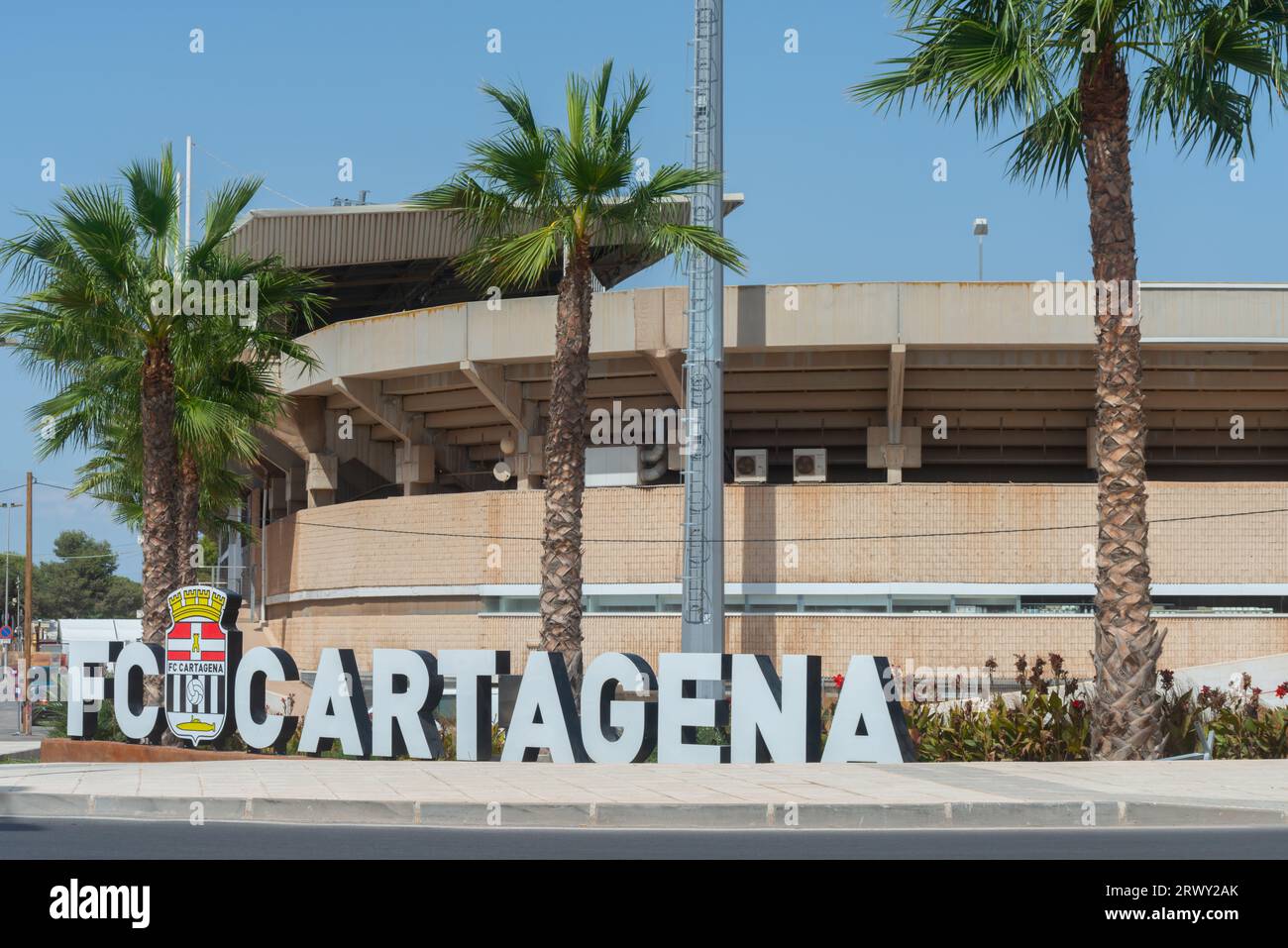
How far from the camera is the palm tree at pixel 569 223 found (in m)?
20.2

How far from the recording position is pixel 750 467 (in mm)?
32000

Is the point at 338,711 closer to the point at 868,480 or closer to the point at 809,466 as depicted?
the point at 809,466

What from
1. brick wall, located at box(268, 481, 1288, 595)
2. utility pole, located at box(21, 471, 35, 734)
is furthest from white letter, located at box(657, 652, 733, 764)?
utility pole, located at box(21, 471, 35, 734)

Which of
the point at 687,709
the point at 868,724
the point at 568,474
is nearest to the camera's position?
the point at 868,724

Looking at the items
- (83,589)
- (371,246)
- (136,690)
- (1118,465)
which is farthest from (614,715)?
(83,589)

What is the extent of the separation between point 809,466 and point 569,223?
41.4 ft

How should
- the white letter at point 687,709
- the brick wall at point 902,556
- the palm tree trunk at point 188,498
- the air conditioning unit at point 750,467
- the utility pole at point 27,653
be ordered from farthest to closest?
1. the utility pole at point 27,653
2. the air conditioning unit at point 750,467
3. the brick wall at point 902,556
4. the palm tree trunk at point 188,498
5. the white letter at point 687,709

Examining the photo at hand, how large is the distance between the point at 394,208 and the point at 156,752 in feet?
75.0

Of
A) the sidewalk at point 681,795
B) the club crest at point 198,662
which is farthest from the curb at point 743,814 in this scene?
the club crest at point 198,662

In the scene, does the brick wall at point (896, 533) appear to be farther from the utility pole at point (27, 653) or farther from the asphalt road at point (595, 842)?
the asphalt road at point (595, 842)

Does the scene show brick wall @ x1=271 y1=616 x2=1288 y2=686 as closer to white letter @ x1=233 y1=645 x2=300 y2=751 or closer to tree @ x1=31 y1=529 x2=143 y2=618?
white letter @ x1=233 y1=645 x2=300 y2=751

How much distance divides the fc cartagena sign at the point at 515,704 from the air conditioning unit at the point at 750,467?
12872 millimetres

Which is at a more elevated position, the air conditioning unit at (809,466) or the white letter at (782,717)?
the air conditioning unit at (809,466)

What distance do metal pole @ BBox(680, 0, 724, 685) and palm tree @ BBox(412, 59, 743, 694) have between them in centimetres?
525
